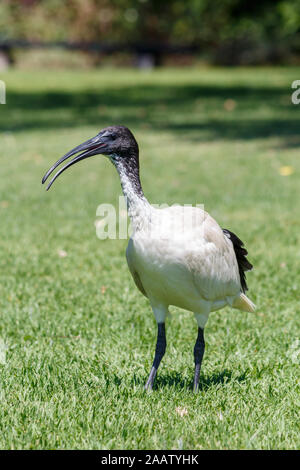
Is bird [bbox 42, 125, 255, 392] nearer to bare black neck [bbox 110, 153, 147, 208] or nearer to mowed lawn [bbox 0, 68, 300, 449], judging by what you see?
Answer: bare black neck [bbox 110, 153, 147, 208]

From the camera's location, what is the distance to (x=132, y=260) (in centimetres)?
370

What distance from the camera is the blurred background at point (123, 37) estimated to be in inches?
1486

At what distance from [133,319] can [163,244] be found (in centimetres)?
→ 193

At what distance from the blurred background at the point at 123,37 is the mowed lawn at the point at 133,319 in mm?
23731

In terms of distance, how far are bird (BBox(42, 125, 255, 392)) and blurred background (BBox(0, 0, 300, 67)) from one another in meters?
33.7

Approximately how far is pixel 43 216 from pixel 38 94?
16823 mm

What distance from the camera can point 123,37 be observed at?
135 ft

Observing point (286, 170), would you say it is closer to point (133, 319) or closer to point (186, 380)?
point (133, 319)

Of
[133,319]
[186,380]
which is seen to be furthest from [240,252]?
[133,319]

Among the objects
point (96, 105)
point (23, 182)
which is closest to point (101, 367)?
point (23, 182)

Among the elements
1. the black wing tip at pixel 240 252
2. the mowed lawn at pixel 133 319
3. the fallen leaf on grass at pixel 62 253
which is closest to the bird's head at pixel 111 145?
the black wing tip at pixel 240 252

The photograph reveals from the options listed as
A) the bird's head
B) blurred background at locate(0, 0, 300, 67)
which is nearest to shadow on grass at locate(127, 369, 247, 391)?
the bird's head

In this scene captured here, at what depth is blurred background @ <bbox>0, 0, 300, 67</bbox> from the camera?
37.8 metres

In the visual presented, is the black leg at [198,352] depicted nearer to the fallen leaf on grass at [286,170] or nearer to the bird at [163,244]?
the bird at [163,244]
